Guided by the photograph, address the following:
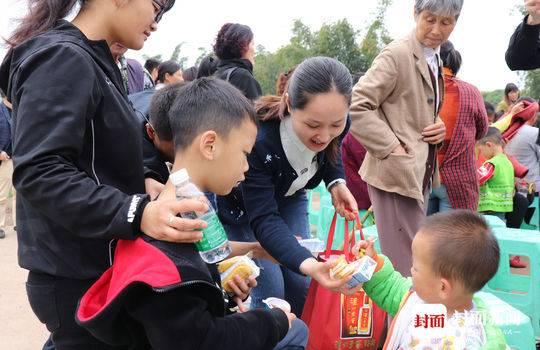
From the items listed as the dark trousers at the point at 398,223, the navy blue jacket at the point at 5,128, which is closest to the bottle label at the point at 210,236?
the dark trousers at the point at 398,223

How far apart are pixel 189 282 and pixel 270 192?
1178 millimetres

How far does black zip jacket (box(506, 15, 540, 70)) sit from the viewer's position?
9.73 feet

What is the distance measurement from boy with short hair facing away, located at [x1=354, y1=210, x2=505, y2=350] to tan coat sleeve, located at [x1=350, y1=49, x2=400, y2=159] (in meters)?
1.04

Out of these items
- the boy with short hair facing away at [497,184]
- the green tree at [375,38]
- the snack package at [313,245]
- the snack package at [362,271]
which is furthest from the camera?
the green tree at [375,38]

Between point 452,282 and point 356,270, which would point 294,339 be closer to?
point 356,270

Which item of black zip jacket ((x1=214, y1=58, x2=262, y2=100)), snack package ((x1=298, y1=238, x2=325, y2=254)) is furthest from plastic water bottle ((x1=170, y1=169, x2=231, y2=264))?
black zip jacket ((x1=214, y1=58, x2=262, y2=100))

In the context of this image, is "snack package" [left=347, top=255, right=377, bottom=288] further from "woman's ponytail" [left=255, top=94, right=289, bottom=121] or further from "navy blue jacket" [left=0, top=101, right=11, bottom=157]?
"navy blue jacket" [left=0, top=101, right=11, bottom=157]

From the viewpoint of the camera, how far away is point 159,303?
1.40 meters

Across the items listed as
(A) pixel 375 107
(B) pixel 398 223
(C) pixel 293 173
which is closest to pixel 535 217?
(B) pixel 398 223

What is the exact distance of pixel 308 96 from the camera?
2350 millimetres

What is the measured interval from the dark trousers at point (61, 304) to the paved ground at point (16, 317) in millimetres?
2172

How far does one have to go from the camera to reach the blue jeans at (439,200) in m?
3.88

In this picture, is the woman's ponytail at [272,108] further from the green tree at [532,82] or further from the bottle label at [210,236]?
the green tree at [532,82]

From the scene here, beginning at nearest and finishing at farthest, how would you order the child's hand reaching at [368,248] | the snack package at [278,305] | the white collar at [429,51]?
1. the snack package at [278,305]
2. the child's hand reaching at [368,248]
3. the white collar at [429,51]
